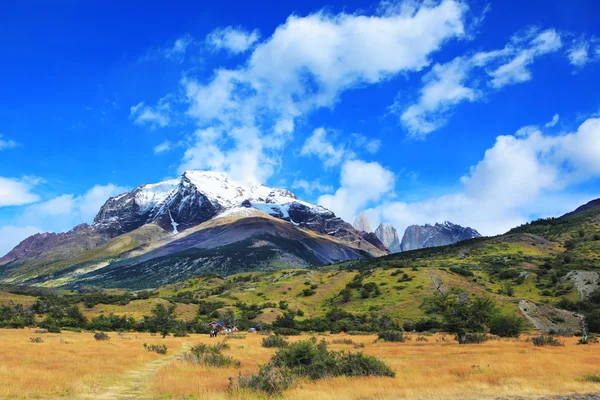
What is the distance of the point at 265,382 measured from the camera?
54.6 feet

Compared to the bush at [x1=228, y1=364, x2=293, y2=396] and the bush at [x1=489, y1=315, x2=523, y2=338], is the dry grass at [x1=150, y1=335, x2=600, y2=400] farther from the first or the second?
the bush at [x1=489, y1=315, x2=523, y2=338]

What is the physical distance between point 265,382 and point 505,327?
48.5m

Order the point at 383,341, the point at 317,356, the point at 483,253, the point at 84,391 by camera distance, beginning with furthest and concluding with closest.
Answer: the point at 483,253
the point at 383,341
the point at 317,356
the point at 84,391

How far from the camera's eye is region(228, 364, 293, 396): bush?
16.3 meters

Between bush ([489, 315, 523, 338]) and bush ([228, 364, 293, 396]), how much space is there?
155ft

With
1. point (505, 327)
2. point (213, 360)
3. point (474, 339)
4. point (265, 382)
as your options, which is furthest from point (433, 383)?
point (505, 327)

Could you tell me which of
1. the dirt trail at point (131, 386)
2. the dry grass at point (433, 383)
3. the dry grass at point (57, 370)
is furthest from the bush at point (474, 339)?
the dirt trail at point (131, 386)

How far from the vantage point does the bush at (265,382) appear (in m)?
16.3

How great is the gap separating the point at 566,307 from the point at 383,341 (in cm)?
5487

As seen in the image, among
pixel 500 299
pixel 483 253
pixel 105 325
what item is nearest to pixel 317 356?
pixel 105 325

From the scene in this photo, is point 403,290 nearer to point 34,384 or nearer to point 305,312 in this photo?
point 305,312

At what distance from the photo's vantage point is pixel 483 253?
145250 mm

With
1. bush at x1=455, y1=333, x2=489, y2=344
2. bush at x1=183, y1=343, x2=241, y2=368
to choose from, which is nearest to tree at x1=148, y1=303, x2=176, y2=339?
bush at x1=183, y1=343, x2=241, y2=368

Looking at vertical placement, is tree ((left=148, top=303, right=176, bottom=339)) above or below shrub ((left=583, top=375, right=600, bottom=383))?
below
